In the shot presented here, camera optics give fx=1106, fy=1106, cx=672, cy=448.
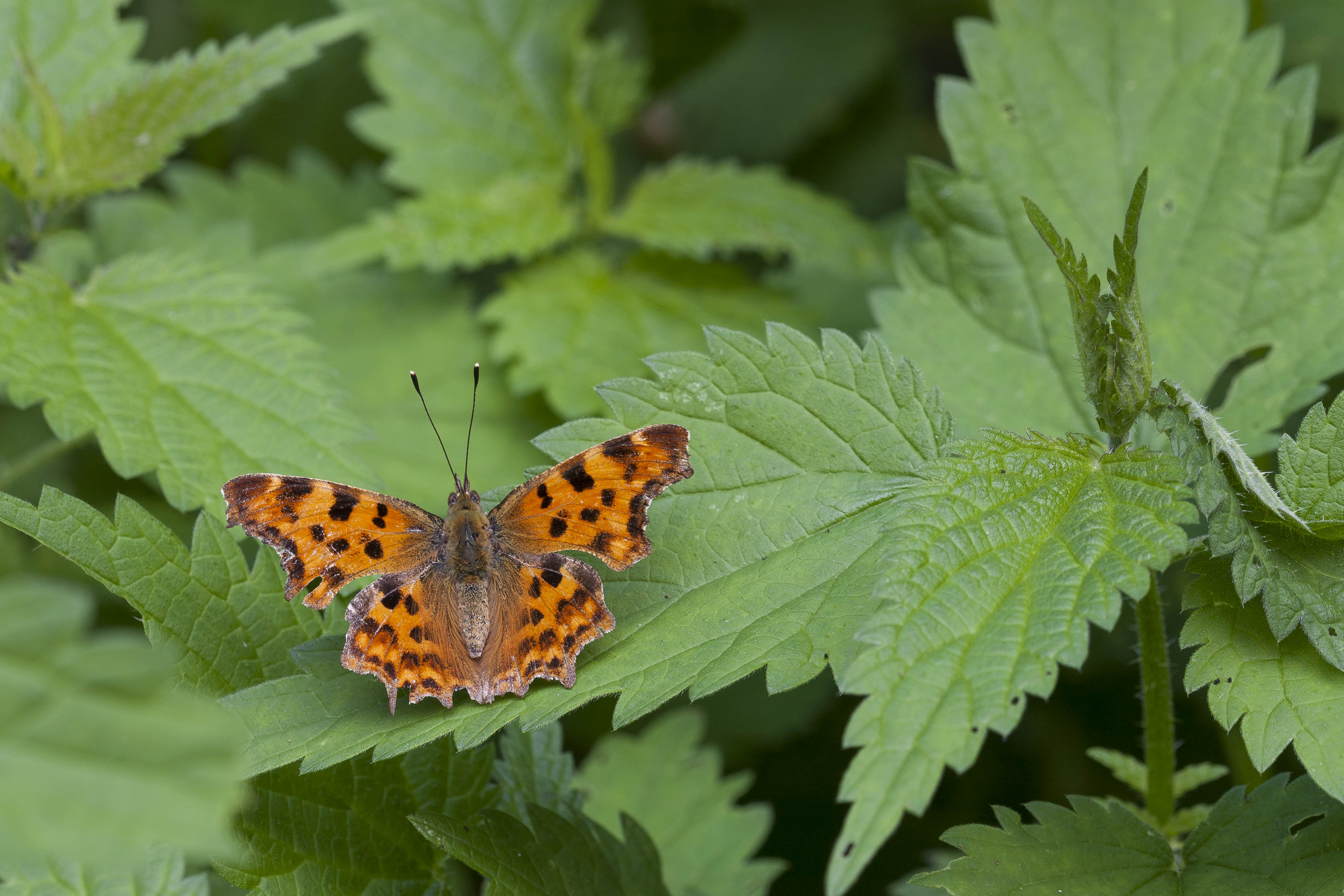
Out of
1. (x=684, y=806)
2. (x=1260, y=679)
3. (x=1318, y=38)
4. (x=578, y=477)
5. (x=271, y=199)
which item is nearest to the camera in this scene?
(x=1260, y=679)

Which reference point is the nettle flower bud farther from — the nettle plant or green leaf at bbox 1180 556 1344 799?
green leaf at bbox 1180 556 1344 799

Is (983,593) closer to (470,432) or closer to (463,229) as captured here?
(470,432)

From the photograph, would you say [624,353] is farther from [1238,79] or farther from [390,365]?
[1238,79]

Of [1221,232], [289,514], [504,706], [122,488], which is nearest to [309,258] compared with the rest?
[122,488]

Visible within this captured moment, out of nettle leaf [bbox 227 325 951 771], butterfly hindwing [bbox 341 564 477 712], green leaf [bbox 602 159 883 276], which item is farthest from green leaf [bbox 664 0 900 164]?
butterfly hindwing [bbox 341 564 477 712]

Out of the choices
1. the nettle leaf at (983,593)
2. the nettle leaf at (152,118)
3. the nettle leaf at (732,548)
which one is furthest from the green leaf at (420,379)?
the nettle leaf at (983,593)

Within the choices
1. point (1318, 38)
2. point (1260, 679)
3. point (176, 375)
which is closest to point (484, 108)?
point (176, 375)
